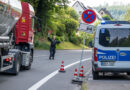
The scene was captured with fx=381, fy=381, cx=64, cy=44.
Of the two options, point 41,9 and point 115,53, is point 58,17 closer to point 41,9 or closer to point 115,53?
point 41,9

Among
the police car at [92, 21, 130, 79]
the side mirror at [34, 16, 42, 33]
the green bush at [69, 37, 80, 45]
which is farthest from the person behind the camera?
the green bush at [69, 37, 80, 45]

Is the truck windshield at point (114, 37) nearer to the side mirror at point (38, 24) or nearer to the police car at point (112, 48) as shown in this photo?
the police car at point (112, 48)

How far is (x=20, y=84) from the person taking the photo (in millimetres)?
12211

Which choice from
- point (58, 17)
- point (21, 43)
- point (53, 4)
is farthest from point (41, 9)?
point (21, 43)

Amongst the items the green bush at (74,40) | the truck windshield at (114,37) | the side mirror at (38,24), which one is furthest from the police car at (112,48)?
the green bush at (74,40)

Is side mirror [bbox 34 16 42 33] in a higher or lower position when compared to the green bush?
higher

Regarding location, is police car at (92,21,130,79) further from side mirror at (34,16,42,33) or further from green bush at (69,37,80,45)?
green bush at (69,37,80,45)

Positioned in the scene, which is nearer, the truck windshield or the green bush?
the truck windshield

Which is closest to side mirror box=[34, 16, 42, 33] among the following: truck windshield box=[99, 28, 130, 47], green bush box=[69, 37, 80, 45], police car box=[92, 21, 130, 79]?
police car box=[92, 21, 130, 79]

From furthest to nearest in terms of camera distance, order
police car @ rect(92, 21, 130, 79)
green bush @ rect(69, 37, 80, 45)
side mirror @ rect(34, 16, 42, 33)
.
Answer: green bush @ rect(69, 37, 80, 45) → side mirror @ rect(34, 16, 42, 33) → police car @ rect(92, 21, 130, 79)

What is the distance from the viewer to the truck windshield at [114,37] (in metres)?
14.4

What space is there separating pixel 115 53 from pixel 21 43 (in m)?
4.97

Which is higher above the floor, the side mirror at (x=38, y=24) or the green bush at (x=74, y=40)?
the side mirror at (x=38, y=24)

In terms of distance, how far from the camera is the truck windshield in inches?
567
